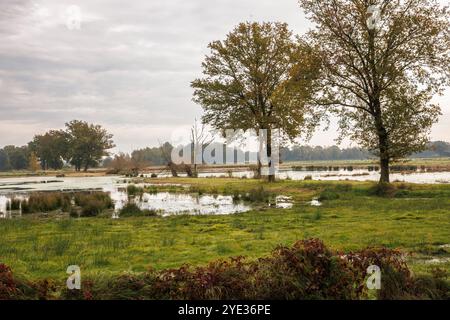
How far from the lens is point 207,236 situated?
531 inches

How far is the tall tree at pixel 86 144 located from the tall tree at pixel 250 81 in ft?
277

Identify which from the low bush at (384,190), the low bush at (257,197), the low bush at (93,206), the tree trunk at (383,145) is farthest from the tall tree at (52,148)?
the low bush at (384,190)

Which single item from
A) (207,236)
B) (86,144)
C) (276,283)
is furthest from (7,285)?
(86,144)

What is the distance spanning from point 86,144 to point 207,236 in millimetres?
113199

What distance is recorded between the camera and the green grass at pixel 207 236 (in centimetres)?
1014

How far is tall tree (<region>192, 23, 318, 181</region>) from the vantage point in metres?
40.7

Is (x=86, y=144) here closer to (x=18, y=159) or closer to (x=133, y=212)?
(x=18, y=159)

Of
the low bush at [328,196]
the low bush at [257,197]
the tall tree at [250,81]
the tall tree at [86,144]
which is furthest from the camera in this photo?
the tall tree at [86,144]

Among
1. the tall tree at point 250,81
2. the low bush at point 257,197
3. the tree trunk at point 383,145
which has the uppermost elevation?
the tall tree at point 250,81

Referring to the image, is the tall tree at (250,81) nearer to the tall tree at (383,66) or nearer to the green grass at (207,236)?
the tall tree at (383,66)

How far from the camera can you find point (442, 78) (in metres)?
28.7

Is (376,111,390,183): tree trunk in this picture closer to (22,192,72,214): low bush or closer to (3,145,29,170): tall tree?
(22,192,72,214): low bush

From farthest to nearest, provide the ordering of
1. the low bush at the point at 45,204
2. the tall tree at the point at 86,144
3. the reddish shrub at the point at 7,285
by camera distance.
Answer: the tall tree at the point at 86,144 → the low bush at the point at 45,204 → the reddish shrub at the point at 7,285
